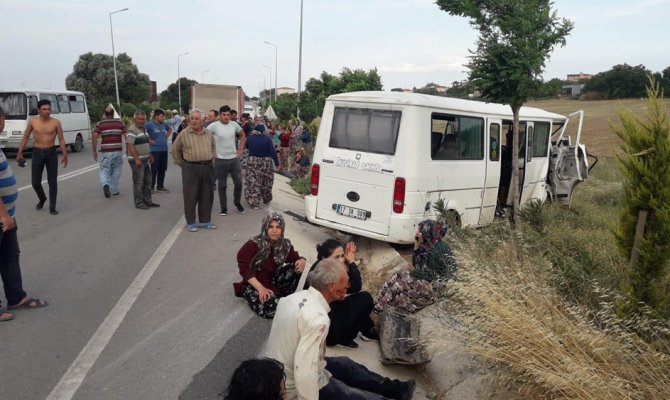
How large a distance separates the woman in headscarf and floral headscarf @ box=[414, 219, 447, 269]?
5031 millimetres

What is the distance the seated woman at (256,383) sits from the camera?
273cm

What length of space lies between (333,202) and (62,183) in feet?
26.4

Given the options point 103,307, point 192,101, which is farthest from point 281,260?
point 192,101

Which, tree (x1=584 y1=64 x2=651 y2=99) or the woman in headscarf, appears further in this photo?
tree (x1=584 y1=64 x2=651 y2=99)

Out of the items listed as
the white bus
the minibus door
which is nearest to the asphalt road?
the minibus door

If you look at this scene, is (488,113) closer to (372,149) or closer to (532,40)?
(532,40)

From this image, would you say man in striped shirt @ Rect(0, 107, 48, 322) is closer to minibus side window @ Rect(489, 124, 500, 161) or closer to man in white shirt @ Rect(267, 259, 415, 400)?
man in white shirt @ Rect(267, 259, 415, 400)

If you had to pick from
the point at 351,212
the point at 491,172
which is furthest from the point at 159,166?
the point at 491,172

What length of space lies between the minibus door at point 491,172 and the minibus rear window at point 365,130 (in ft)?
6.67

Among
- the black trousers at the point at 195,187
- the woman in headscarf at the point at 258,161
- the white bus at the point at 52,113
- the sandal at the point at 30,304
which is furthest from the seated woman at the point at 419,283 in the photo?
the white bus at the point at 52,113

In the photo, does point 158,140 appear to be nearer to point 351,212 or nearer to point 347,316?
point 351,212

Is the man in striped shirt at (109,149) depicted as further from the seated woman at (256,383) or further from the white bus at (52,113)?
the seated woman at (256,383)

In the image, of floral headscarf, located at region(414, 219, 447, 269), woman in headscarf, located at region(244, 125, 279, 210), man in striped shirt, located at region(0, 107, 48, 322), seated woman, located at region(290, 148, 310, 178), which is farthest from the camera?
seated woman, located at region(290, 148, 310, 178)

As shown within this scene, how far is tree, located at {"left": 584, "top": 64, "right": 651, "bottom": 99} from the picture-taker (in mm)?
56469
